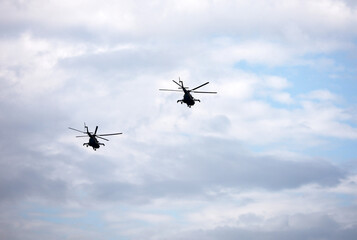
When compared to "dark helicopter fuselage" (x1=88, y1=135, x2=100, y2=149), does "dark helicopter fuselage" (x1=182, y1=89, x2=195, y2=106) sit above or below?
above

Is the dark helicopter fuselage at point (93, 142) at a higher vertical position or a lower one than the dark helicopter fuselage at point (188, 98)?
lower

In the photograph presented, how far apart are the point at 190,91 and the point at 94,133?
2392 cm

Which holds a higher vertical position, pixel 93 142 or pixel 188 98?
pixel 188 98

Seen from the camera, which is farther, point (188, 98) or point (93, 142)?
point (93, 142)

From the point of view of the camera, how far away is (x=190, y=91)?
88250mm

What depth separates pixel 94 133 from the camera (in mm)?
96750

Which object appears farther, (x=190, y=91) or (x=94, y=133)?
(x=94, y=133)

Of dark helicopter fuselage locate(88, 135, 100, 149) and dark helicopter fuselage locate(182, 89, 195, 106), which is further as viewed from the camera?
dark helicopter fuselage locate(88, 135, 100, 149)

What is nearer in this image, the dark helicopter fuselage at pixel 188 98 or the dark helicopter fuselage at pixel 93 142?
the dark helicopter fuselage at pixel 188 98
